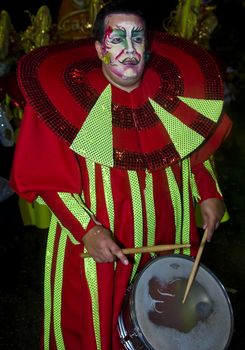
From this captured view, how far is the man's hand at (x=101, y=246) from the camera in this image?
1476 mm

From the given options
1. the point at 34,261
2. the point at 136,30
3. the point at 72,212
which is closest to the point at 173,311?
the point at 72,212

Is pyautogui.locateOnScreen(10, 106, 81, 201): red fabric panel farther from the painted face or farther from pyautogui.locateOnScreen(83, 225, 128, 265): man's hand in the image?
the painted face

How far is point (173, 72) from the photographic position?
1776mm

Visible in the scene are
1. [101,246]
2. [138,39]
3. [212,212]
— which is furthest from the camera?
[212,212]

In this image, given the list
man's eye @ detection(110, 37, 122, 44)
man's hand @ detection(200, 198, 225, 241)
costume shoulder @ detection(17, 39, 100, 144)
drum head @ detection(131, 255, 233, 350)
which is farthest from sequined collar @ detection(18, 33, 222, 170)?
drum head @ detection(131, 255, 233, 350)

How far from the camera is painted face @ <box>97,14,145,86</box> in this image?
1.57 meters

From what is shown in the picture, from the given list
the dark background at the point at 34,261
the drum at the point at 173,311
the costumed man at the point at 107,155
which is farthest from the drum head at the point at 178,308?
the dark background at the point at 34,261

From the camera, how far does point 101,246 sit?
1.49m

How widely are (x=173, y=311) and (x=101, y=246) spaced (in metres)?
0.37

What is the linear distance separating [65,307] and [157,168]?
680 millimetres

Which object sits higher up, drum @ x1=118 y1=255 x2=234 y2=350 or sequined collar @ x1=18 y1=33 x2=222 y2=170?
sequined collar @ x1=18 y1=33 x2=222 y2=170

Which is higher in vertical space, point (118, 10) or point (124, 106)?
point (118, 10)

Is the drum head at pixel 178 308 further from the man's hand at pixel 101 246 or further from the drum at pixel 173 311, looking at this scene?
the man's hand at pixel 101 246

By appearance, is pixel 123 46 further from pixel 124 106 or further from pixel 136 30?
pixel 124 106
